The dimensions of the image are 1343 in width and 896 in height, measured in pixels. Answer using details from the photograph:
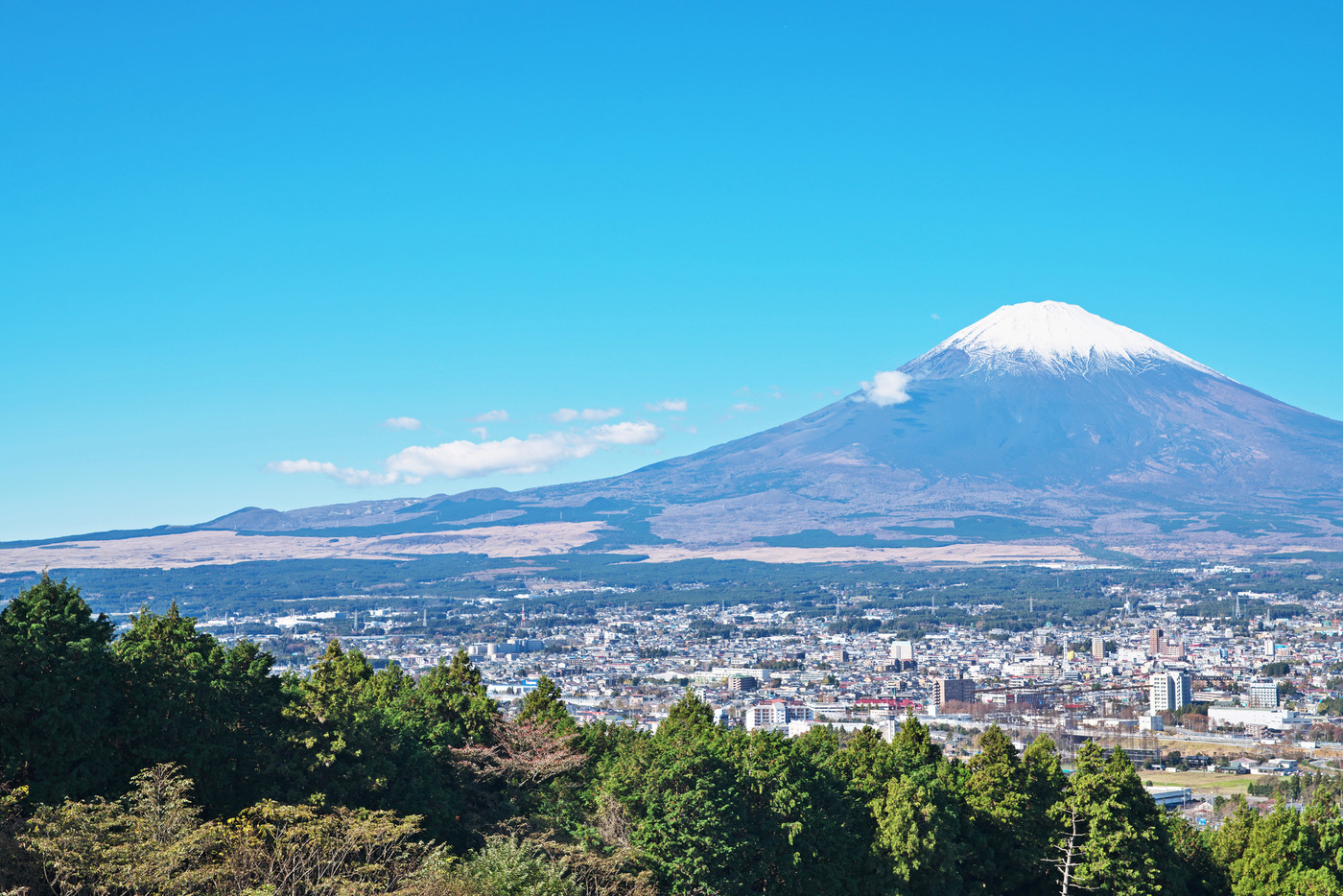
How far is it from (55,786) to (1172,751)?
60.4 meters

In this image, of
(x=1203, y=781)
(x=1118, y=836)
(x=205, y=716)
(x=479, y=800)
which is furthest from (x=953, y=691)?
(x=205, y=716)

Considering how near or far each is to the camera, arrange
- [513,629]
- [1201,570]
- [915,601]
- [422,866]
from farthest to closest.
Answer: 1. [1201,570]
2. [915,601]
3. [513,629]
4. [422,866]

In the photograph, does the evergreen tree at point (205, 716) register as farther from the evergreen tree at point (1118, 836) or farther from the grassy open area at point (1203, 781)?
the grassy open area at point (1203, 781)

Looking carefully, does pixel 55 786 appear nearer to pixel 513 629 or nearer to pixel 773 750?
pixel 773 750

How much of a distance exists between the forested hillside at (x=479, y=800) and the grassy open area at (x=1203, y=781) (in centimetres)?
2589

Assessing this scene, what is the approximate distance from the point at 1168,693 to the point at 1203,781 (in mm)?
30002

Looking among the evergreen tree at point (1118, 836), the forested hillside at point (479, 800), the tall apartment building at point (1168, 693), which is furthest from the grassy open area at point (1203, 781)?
the evergreen tree at point (1118, 836)

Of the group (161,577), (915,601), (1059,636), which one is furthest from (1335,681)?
(161,577)

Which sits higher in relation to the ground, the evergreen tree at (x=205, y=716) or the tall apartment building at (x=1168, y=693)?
the evergreen tree at (x=205, y=716)

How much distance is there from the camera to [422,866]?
19.3m

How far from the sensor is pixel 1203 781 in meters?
61.3

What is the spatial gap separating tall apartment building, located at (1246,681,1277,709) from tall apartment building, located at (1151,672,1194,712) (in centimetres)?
401

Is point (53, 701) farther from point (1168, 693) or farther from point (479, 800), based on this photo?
point (1168, 693)

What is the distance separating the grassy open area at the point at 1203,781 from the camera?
5819 cm
